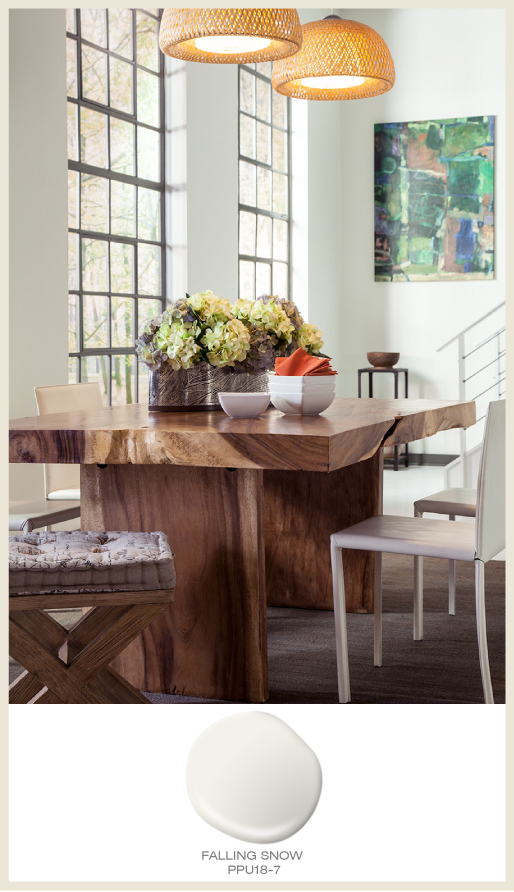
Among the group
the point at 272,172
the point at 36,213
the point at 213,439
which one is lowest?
the point at 213,439

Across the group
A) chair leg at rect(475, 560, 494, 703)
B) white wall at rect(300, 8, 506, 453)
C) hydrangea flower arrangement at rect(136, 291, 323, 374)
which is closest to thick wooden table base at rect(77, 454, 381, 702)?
hydrangea flower arrangement at rect(136, 291, 323, 374)

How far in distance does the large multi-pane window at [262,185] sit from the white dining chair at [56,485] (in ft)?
12.3

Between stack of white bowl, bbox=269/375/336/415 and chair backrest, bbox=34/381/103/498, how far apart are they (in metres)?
1.29

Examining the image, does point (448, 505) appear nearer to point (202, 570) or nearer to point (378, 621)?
point (378, 621)

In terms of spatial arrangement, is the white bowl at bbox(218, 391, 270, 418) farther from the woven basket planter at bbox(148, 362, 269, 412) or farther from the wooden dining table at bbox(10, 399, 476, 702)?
the woven basket planter at bbox(148, 362, 269, 412)

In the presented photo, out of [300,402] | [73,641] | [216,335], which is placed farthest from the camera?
[216,335]

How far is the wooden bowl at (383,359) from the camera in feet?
27.7

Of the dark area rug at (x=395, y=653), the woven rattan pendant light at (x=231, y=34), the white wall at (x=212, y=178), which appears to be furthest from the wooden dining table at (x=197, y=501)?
the white wall at (x=212, y=178)

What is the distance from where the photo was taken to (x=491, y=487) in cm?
229

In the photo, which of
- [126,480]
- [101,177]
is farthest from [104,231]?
[126,480]

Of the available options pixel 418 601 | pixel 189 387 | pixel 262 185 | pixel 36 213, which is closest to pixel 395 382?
pixel 262 185

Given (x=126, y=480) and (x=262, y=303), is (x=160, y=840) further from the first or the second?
(x=262, y=303)

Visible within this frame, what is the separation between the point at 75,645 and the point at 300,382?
91 centimetres

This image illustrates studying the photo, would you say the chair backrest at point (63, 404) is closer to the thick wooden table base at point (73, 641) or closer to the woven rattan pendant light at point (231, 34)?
the woven rattan pendant light at point (231, 34)
